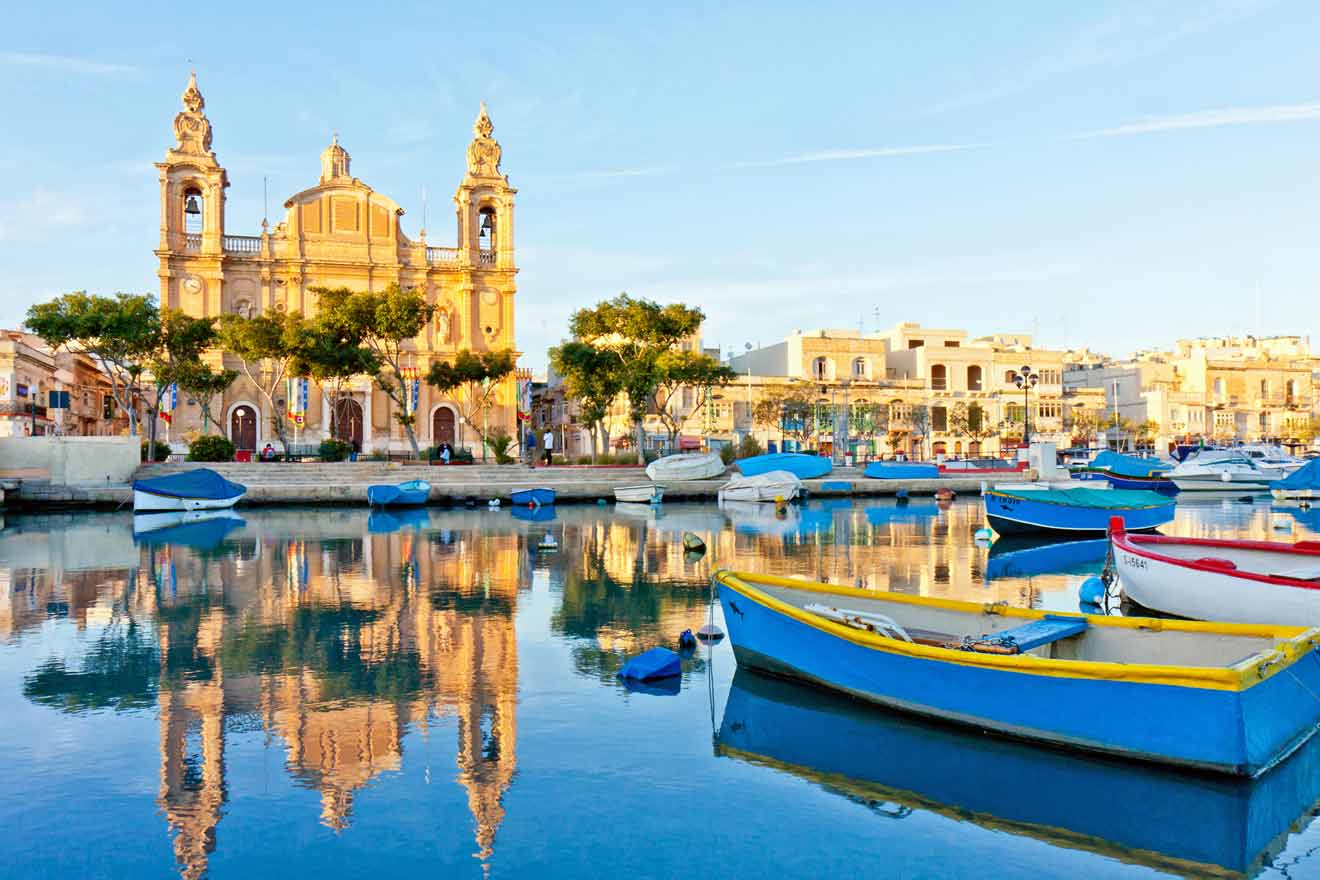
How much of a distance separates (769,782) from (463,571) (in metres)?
12.6

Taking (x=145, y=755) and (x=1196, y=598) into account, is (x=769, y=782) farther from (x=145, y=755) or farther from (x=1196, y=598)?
(x=1196, y=598)

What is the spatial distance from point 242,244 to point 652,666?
51.3 meters

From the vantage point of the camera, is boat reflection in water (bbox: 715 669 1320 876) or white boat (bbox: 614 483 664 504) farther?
white boat (bbox: 614 483 664 504)

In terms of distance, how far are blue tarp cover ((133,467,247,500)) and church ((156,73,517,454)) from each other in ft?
51.0

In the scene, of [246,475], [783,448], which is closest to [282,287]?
[246,475]

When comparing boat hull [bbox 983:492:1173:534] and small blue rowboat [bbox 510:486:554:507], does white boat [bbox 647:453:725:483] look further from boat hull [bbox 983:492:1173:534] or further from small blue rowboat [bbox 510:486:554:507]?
boat hull [bbox 983:492:1173:534]

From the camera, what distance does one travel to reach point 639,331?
1861 inches

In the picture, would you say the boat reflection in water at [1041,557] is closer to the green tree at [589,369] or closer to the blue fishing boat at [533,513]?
the blue fishing boat at [533,513]

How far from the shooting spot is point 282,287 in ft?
180

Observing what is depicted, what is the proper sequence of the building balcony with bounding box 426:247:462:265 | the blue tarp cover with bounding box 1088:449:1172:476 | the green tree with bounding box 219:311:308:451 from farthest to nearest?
the building balcony with bounding box 426:247:462:265
the blue tarp cover with bounding box 1088:449:1172:476
the green tree with bounding box 219:311:308:451

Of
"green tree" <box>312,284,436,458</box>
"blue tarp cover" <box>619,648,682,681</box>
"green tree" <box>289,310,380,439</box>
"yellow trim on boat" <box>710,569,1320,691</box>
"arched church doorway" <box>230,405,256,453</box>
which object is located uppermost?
"green tree" <box>312,284,436,458</box>

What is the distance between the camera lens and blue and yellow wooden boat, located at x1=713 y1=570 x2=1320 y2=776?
7.45 meters

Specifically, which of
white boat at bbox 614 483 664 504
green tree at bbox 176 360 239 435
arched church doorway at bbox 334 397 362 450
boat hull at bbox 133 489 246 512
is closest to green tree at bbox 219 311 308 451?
green tree at bbox 176 360 239 435

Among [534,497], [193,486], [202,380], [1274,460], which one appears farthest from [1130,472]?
[202,380]
